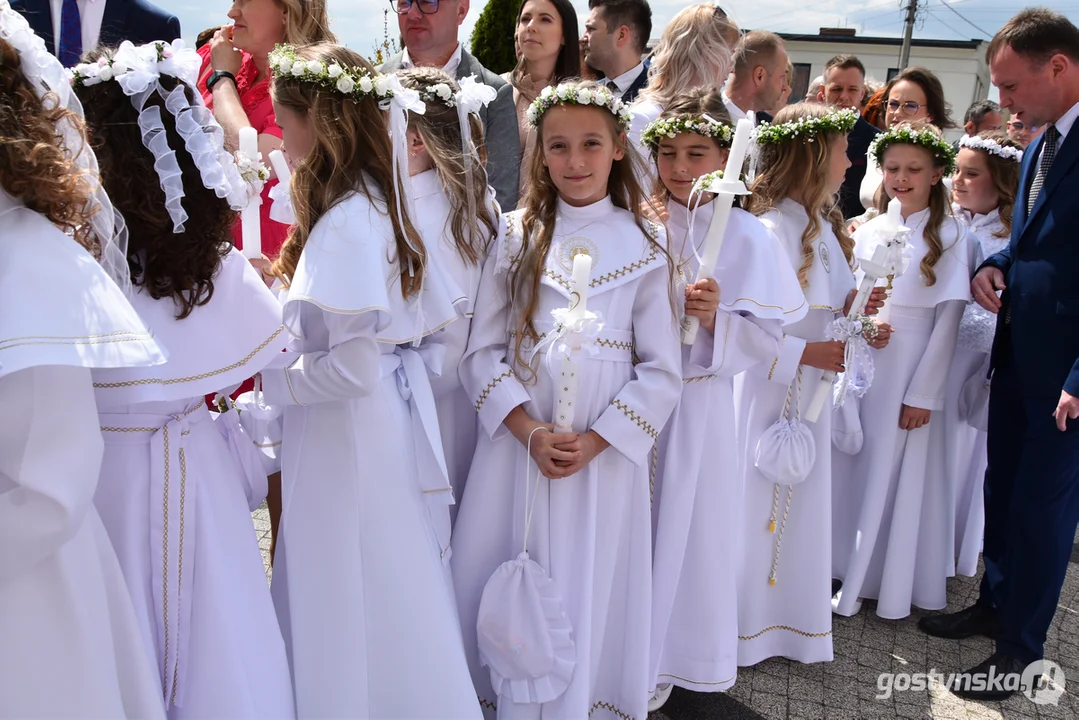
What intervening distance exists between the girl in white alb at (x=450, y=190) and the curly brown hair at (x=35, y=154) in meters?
1.16

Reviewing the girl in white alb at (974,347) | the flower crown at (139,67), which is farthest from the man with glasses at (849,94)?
the flower crown at (139,67)

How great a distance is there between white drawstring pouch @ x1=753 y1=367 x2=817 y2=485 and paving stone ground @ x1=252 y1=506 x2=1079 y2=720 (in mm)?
871

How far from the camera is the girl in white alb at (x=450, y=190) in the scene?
9.49 ft

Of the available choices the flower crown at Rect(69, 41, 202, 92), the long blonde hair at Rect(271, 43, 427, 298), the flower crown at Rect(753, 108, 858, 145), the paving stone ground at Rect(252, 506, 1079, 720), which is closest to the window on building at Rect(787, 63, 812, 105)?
the flower crown at Rect(753, 108, 858, 145)

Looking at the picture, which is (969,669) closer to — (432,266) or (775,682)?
(775,682)

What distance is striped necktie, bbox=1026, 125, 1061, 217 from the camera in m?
3.75

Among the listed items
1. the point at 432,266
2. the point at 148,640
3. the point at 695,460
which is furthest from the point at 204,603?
the point at 695,460

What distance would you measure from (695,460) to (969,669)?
179 cm

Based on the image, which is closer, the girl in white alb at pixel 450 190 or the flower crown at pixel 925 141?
the girl in white alb at pixel 450 190

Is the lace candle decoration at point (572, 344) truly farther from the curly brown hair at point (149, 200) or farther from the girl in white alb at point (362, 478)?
the curly brown hair at point (149, 200)

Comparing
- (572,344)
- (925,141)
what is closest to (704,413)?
(572,344)

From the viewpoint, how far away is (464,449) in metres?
3.30

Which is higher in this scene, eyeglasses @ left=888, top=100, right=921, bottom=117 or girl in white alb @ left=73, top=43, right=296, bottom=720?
eyeglasses @ left=888, top=100, right=921, bottom=117

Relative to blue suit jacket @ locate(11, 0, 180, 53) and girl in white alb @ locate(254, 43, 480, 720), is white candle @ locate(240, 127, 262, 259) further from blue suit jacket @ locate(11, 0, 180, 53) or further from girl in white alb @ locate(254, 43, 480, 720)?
blue suit jacket @ locate(11, 0, 180, 53)
